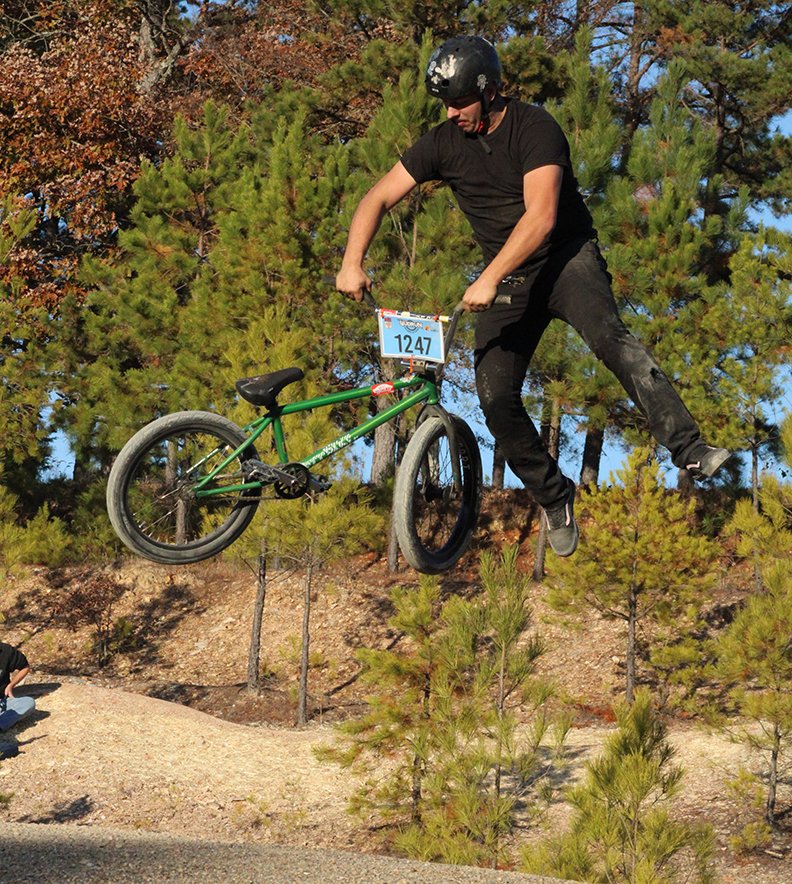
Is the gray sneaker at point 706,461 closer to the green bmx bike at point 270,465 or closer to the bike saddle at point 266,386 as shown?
the green bmx bike at point 270,465

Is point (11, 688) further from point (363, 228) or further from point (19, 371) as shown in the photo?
point (363, 228)

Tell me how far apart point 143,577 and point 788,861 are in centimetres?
1697

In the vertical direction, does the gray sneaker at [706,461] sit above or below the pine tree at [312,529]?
below

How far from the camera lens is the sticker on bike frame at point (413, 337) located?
578 cm

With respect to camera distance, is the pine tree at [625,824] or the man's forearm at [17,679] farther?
the man's forearm at [17,679]

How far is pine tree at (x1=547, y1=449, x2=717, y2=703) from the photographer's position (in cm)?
2241

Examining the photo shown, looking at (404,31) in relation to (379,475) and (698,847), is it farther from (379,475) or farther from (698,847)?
(698,847)

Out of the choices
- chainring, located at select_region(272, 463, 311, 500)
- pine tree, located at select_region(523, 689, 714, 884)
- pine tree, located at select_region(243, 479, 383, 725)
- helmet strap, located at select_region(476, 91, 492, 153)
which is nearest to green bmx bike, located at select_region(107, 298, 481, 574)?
chainring, located at select_region(272, 463, 311, 500)

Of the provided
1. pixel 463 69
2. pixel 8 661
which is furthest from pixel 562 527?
pixel 8 661

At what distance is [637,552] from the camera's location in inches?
893

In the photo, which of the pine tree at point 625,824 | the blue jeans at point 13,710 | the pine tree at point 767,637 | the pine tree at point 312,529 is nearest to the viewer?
the pine tree at point 625,824

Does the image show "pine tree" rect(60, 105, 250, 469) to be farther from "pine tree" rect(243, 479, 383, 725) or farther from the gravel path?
the gravel path

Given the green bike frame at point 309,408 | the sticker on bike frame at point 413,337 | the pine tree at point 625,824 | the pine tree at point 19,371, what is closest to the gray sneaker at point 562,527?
the green bike frame at point 309,408

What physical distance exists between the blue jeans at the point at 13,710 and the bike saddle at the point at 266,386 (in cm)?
1846
